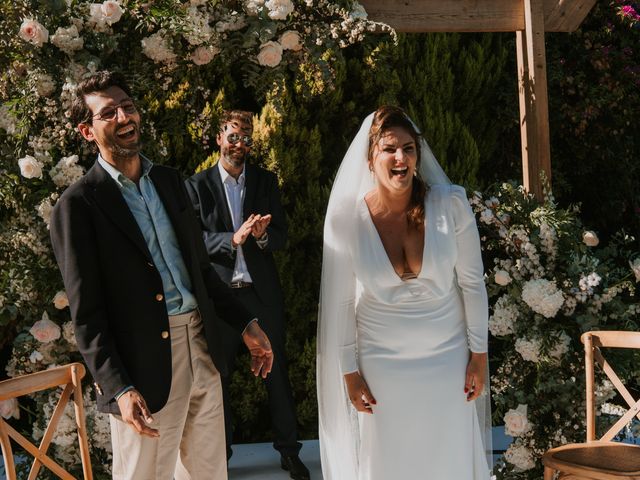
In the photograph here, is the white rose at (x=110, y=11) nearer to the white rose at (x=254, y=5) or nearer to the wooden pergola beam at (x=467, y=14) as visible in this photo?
the white rose at (x=254, y=5)

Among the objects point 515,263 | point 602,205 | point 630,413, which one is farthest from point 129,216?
point 602,205

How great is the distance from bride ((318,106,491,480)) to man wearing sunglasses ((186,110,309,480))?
126 centimetres

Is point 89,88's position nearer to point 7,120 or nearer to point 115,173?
point 115,173

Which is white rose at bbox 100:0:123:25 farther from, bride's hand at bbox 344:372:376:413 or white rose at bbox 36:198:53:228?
bride's hand at bbox 344:372:376:413

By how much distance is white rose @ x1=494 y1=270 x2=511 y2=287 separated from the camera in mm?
4516

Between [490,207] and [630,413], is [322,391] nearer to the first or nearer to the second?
[630,413]

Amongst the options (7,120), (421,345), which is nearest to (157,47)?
(7,120)

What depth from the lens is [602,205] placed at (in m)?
6.78

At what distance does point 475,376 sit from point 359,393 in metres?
0.48

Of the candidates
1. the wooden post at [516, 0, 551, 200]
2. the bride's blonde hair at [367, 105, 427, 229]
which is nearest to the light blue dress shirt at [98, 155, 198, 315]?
the bride's blonde hair at [367, 105, 427, 229]

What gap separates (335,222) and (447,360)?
72 cm

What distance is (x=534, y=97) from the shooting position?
509 cm

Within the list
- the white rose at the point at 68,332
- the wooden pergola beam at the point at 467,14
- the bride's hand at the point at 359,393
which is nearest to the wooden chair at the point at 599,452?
the bride's hand at the point at 359,393

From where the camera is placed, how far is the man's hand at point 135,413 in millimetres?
2537
